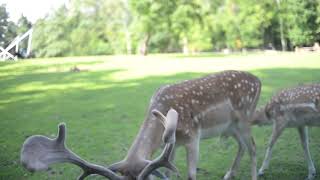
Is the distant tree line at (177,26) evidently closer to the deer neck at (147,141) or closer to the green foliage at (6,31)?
the green foliage at (6,31)

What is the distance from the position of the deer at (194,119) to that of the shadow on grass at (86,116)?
1.58 feet

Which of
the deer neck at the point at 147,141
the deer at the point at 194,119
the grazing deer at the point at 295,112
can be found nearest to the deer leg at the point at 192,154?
the deer at the point at 194,119

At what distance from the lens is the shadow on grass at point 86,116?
3816 millimetres

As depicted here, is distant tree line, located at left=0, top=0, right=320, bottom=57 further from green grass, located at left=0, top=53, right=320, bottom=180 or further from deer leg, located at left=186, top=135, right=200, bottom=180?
deer leg, located at left=186, top=135, right=200, bottom=180

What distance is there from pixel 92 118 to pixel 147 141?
3.01 m

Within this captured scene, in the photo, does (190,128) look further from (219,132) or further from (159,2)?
(159,2)

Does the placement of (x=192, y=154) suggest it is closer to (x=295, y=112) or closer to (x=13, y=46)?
(x=295, y=112)

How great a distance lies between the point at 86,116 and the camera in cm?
568

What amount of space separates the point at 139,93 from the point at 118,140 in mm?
3035

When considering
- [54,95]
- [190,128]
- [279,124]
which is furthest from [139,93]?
[190,128]

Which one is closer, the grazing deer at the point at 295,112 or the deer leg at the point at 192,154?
the deer leg at the point at 192,154

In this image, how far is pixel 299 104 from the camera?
350 cm

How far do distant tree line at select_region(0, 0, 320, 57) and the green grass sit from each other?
464mm

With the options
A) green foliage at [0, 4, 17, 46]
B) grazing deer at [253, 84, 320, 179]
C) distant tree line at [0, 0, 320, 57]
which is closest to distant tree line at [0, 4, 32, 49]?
green foliage at [0, 4, 17, 46]
